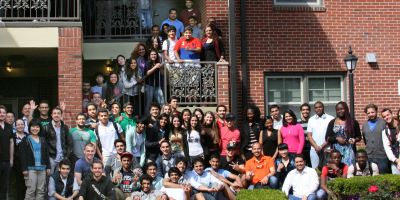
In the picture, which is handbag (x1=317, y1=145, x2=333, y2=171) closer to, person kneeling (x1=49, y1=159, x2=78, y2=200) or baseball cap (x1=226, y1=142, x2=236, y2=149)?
baseball cap (x1=226, y1=142, x2=236, y2=149)

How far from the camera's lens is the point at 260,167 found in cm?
Answer: 796

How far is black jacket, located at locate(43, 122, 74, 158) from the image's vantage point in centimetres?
774

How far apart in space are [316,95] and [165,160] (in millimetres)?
4885

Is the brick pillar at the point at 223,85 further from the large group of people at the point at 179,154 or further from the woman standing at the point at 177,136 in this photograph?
the woman standing at the point at 177,136

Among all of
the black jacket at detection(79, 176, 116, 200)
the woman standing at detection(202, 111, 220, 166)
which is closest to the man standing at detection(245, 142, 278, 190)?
the woman standing at detection(202, 111, 220, 166)

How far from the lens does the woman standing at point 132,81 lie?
9555 mm

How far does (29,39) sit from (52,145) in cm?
292

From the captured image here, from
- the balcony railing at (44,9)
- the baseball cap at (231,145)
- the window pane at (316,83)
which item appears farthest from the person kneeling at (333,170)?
the balcony railing at (44,9)

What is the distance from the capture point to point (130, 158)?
7508 millimetres

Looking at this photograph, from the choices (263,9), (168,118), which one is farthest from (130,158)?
(263,9)

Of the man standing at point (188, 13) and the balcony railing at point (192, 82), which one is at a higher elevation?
the man standing at point (188, 13)

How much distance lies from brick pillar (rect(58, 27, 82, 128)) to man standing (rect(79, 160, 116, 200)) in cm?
239

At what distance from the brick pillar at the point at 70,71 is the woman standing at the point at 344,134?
5.03 m

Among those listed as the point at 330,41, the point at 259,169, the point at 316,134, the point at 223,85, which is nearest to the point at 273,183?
the point at 259,169
